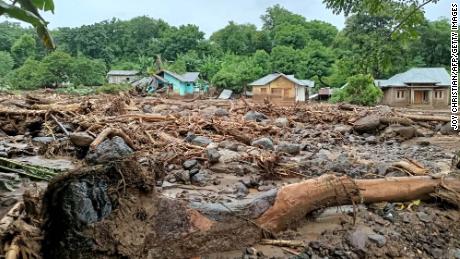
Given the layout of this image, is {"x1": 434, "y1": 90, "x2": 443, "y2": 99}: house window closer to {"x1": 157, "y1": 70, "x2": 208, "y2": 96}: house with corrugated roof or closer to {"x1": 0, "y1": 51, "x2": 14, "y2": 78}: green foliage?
{"x1": 157, "y1": 70, "x2": 208, "y2": 96}: house with corrugated roof

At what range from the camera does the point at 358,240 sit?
3.26 meters

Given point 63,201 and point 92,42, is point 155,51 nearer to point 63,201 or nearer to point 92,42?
point 92,42

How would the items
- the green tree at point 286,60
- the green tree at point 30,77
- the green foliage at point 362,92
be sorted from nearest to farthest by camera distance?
the green foliage at point 362,92
the green tree at point 30,77
the green tree at point 286,60

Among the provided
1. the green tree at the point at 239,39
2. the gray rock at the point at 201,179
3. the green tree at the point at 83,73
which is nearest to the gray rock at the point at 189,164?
the gray rock at the point at 201,179

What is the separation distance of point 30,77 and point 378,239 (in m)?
37.6

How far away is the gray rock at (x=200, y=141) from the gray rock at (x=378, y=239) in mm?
3848

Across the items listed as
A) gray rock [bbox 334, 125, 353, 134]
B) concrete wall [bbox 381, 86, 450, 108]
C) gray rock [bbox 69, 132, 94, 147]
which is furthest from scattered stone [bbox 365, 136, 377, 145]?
concrete wall [bbox 381, 86, 450, 108]

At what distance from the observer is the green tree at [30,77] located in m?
35.0

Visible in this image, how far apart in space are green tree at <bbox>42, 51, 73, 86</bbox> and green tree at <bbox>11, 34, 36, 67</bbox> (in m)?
11.7

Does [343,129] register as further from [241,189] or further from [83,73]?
[83,73]

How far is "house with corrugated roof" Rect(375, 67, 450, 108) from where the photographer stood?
32.3 metres

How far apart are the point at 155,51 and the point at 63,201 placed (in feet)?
186

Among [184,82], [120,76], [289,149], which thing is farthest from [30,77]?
[289,149]

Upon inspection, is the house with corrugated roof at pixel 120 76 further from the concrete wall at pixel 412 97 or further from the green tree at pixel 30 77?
the concrete wall at pixel 412 97
